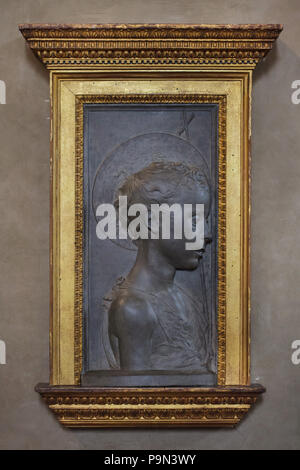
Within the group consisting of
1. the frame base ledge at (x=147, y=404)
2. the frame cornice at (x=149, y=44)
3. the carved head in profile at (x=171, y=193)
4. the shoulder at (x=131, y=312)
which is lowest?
the frame base ledge at (x=147, y=404)

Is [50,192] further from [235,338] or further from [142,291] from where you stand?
[235,338]

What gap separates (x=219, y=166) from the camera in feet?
9.00

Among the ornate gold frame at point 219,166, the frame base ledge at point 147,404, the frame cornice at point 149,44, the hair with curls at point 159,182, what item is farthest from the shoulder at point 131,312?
the frame cornice at point 149,44

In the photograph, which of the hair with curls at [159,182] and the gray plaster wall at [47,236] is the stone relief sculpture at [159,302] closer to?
the hair with curls at [159,182]

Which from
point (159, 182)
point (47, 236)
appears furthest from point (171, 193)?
point (47, 236)

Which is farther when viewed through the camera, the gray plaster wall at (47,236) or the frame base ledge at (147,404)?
the gray plaster wall at (47,236)

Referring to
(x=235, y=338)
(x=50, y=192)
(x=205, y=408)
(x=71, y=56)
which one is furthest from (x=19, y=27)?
(x=205, y=408)

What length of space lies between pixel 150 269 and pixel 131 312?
227 millimetres

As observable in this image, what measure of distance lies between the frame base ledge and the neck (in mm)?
512

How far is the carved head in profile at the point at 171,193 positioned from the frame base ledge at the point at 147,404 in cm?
62

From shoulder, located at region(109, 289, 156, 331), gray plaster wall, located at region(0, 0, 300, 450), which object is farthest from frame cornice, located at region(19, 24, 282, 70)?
shoulder, located at region(109, 289, 156, 331)

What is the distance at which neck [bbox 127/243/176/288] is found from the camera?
8.93 feet

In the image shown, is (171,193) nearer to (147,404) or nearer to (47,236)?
(47,236)

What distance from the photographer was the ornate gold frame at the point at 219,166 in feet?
8.79
